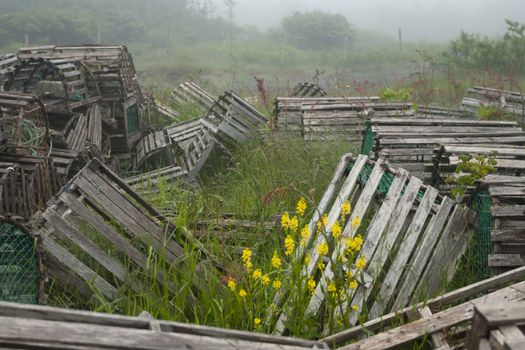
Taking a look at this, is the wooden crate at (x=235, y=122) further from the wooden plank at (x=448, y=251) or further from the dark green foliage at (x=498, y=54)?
the dark green foliage at (x=498, y=54)

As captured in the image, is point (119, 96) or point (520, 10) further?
point (520, 10)

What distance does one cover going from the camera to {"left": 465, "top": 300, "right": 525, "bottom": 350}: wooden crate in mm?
Answer: 1632

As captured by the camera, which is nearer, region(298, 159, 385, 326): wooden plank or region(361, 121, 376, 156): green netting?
region(298, 159, 385, 326): wooden plank

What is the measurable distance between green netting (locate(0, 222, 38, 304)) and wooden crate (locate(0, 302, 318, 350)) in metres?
1.48

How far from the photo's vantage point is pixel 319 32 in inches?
1225

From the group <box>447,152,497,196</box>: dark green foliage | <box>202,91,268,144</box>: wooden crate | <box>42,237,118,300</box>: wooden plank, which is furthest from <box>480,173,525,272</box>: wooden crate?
<box>202,91,268,144</box>: wooden crate

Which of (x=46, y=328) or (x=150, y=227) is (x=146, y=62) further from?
(x=46, y=328)

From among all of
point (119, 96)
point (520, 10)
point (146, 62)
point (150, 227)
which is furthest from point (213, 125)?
point (520, 10)

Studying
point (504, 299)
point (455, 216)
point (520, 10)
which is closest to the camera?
point (504, 299)

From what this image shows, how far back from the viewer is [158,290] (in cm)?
318

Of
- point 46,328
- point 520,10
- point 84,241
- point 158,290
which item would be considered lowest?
point 158,290

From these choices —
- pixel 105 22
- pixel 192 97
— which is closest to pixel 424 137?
pixel 192 97

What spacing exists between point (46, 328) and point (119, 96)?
6487 mm

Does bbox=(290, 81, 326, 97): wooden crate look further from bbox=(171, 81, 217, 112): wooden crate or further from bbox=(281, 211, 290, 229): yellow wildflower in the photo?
bbox=(281, 211, 290, 229): yellow wildflower
